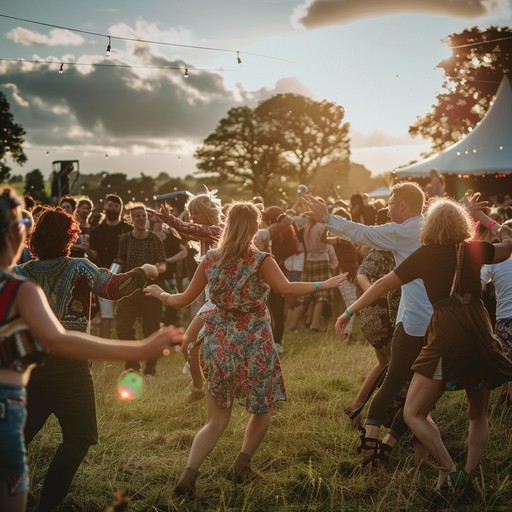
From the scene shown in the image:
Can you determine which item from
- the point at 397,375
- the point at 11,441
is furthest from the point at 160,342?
the point at 397,375

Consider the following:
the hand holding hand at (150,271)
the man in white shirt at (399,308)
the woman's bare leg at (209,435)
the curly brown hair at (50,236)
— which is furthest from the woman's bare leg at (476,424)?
the curly brown hair at (50,236)

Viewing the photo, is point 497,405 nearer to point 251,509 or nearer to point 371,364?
point 371,364

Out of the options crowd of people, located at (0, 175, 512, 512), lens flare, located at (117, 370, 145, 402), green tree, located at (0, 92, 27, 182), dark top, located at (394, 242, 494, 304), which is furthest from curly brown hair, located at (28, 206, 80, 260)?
green tree, located at (0, 92, 27, 182)

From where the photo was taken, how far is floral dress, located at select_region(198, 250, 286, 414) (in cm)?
418

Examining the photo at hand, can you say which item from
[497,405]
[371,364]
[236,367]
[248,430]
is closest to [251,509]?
[248,430]

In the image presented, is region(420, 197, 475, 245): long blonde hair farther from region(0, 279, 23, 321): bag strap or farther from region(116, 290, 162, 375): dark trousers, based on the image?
region(116, 290, 162, 375): dark trousers

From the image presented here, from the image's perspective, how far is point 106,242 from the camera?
9.09 metres

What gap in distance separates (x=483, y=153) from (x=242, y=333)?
16.4m

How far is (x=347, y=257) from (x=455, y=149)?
1075 cm

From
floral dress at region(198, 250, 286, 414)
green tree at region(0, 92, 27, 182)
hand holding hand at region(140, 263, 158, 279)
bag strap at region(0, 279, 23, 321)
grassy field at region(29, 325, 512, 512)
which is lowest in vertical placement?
grassy field at region(29, 325, 512, 512)

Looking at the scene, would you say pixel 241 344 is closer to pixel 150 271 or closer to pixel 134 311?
pixel 150 271

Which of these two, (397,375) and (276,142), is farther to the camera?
(276,142)

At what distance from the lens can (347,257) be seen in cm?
1027

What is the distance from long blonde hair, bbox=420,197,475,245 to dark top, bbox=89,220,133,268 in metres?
5.81
